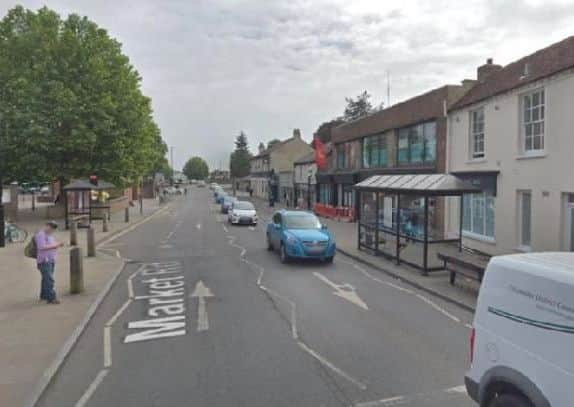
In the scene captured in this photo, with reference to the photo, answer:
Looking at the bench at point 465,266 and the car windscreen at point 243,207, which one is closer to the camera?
the bench at point 465,266

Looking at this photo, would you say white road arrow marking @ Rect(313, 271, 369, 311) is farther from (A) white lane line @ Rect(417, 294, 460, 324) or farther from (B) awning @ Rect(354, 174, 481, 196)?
(B) awning @ Rect(354, 174, 481, 196)

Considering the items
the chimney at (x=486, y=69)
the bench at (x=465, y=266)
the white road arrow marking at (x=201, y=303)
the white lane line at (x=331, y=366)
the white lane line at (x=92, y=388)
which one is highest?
the chimney at (x=486, y=69)

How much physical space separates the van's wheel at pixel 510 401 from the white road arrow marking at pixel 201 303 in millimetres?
4896

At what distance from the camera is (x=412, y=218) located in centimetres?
1809

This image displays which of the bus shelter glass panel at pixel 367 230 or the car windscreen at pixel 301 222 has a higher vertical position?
the car windscreen at pixel 301 222

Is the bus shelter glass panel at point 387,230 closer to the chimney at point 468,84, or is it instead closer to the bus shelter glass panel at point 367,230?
the bus shelter glass panel at point 367,230

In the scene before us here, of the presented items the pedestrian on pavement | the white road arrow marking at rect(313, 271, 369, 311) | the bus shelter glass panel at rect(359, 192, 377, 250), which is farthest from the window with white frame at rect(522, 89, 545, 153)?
the pedestrian on pavement

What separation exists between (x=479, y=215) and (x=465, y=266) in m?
7.33

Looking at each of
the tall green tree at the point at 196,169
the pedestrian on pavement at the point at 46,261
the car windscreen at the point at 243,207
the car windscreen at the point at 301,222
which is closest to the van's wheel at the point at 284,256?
the car windscreen at the point at 301,222

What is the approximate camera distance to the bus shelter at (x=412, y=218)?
12.7 m

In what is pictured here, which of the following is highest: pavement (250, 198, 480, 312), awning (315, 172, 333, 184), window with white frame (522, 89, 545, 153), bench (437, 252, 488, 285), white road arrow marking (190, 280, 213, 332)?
window with white frame (522, 89, 545, 153)

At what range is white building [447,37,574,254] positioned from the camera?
41.3 feet

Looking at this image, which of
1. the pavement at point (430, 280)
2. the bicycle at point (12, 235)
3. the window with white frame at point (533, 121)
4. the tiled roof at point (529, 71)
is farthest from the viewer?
the bicycle at point (12, 235)

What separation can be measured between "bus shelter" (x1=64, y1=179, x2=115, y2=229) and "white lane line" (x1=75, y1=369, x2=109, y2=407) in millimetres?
19221
